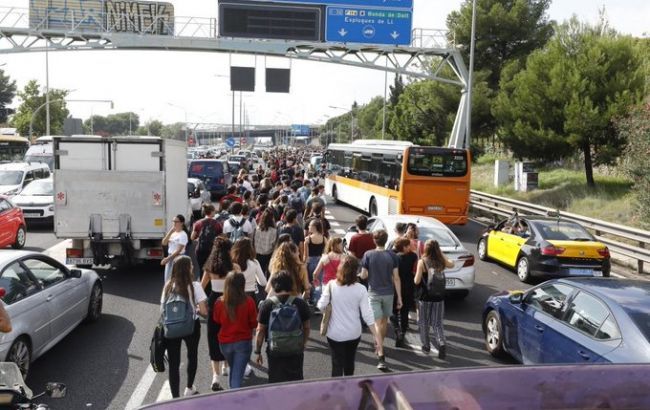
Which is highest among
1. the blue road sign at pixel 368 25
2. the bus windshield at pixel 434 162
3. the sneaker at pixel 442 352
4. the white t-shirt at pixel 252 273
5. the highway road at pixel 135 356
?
the blue road sign at pixel 368 25

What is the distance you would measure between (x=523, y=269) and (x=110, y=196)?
28.8 ft

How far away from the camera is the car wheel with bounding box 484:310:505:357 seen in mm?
8000

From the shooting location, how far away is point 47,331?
7492mm

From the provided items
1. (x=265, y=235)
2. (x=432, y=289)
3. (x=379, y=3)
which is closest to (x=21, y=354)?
(x=265, y=235)

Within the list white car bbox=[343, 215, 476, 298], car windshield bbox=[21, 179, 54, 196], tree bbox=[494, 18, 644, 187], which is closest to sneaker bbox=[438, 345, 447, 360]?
white car bbox=[343, 215, 476, 298]

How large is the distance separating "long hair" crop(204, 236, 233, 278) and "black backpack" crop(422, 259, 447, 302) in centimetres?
259

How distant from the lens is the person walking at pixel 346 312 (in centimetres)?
611

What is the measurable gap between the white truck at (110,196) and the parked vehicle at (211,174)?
1748cm

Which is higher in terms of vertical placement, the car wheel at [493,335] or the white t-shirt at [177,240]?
the white t-shirt at [177,240]

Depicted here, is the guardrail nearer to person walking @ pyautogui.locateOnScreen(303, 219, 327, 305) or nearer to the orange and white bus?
the orange and white bus

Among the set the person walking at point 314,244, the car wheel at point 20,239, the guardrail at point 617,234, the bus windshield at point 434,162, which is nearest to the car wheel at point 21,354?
the person walking at point 314,244

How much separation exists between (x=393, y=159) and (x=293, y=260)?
1443 centimetres

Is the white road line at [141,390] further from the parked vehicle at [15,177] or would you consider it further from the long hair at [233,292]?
the parked vehicle at [15,177]

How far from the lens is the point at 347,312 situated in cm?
612
